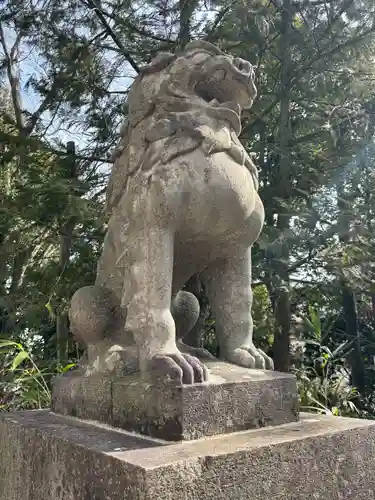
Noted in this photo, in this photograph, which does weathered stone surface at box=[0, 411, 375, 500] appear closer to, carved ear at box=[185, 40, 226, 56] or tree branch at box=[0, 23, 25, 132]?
carved ear at box=[185, 40, 226, 56]

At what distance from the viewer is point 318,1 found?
405 cm

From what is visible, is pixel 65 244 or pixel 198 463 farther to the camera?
pixel 65 244

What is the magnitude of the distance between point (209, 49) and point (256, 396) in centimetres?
117

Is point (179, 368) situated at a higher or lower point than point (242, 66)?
lower

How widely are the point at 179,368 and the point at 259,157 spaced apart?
278 cm

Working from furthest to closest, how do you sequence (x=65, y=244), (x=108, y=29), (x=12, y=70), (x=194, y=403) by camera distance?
(x=12, y=70) → (x=108, y=29) → (x=65, y=244) → (x=194, y=403)

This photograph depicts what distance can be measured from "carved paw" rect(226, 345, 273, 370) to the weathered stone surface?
0.68ft

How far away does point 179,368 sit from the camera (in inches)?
52.5

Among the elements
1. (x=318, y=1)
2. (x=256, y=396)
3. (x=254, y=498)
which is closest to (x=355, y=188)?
(x=318, y=1)

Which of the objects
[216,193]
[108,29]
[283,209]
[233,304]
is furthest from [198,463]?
[108,29]

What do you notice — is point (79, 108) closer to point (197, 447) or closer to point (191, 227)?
point (191, 227)

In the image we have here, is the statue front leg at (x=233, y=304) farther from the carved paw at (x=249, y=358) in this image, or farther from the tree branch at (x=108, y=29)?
the tree branch at (x=108, y=29)

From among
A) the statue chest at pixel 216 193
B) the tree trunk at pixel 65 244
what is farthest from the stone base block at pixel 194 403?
the tree trunk at pixel 65 244

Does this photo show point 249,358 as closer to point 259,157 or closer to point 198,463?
point 198,463
